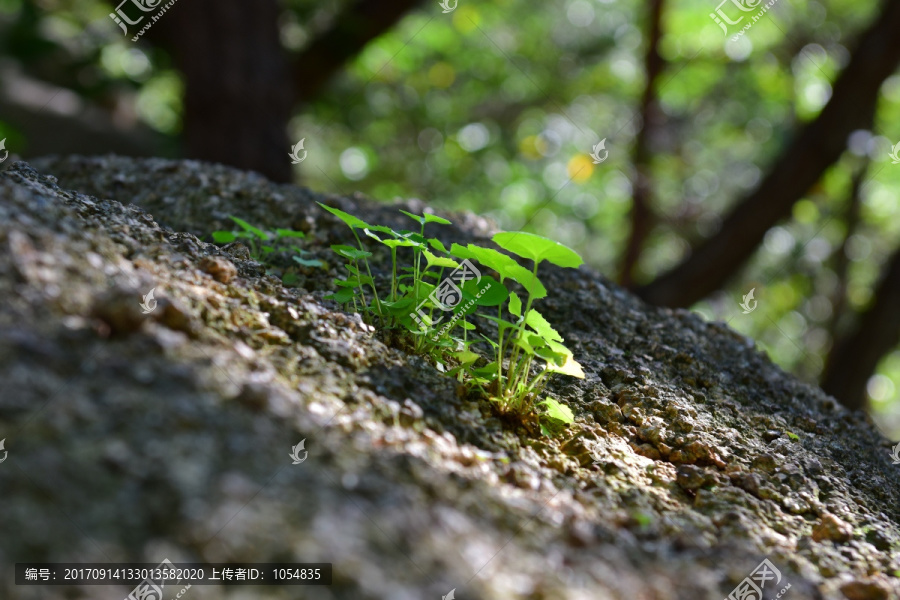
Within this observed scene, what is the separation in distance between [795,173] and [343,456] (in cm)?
409

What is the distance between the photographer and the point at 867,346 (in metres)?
4.75

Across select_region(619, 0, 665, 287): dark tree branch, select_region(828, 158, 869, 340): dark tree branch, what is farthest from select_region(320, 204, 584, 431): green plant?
select_region(828, 158, 869, 340): dark tree branch

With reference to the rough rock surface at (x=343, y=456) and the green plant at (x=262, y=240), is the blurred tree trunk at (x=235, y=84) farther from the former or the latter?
the rough rock surface at (x=343, y=456)

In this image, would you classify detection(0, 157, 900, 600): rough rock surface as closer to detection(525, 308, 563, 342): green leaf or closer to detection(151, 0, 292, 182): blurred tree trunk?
detection(525, 308, 563, 342): green leaf

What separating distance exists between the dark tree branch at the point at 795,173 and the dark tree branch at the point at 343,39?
2820 millimetres

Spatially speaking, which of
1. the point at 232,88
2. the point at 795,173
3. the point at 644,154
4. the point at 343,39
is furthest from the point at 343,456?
the point at 644,154

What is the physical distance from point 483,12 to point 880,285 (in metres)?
5.29

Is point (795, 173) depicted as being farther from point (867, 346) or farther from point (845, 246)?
point (845, 246)

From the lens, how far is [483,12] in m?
7.86

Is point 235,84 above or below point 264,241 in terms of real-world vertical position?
above

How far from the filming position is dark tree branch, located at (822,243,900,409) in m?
4.72

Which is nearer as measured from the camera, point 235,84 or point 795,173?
point 235,84

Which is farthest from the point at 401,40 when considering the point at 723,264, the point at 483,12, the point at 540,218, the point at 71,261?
the point at 71,261

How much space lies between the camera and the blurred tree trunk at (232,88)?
152 inches
